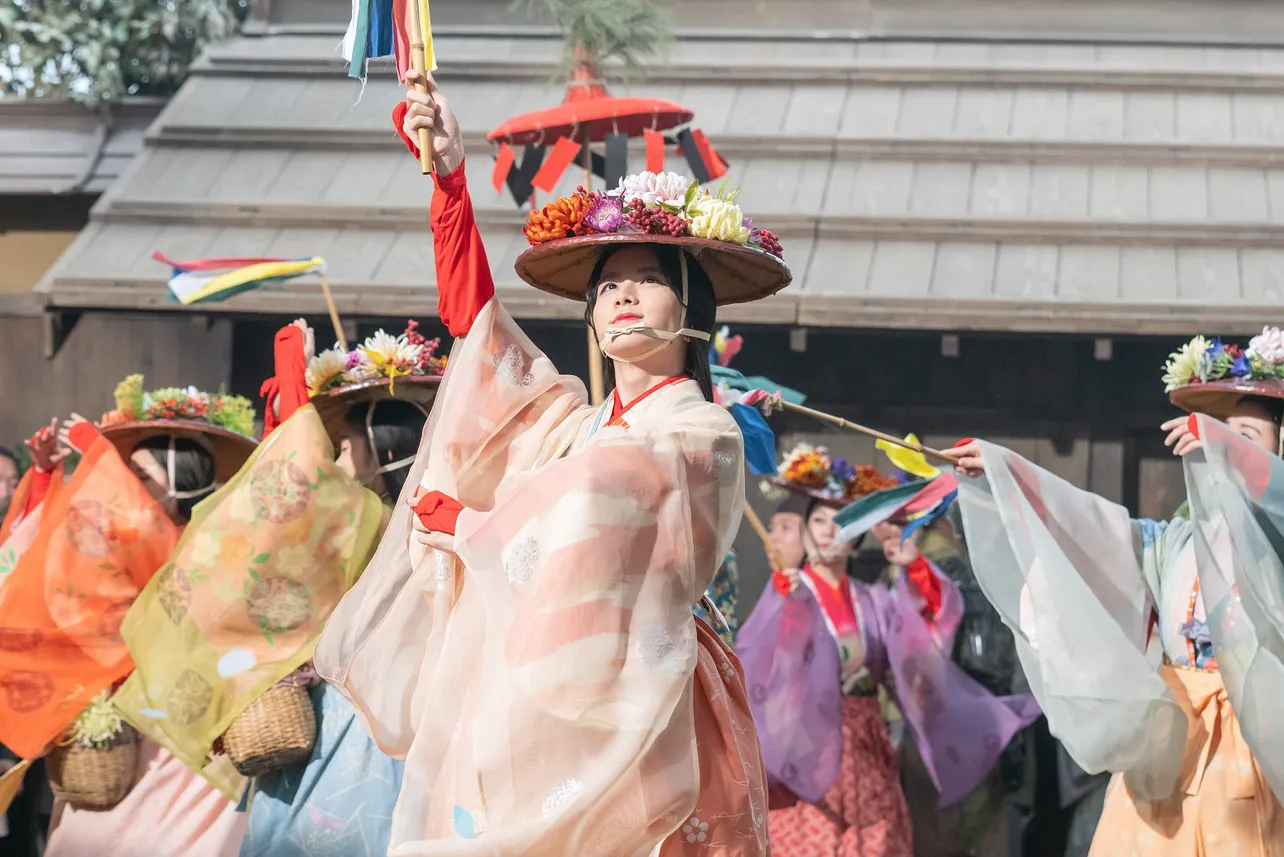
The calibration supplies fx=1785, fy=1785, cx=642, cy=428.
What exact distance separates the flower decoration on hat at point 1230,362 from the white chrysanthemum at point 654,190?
6.88 feet

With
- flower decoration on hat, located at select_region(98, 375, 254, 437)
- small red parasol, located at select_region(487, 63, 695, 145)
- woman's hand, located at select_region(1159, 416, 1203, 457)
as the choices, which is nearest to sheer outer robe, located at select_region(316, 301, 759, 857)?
woman's hand, located at select_region(1159, 416, 1203, 457)

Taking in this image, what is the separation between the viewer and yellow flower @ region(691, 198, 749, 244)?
3721 millimetres

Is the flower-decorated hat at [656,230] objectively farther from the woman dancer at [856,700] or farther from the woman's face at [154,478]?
the woman's face at [154,478]

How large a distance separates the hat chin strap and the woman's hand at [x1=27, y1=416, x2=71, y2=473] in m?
3.58

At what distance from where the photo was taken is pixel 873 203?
29.1 feet

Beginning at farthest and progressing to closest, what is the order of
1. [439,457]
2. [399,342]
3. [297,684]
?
1. [399,342]
2. [297,684]
3. [439,457]

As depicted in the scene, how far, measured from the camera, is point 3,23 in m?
10.4

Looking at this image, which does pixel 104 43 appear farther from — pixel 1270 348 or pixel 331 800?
pixel 1270 348

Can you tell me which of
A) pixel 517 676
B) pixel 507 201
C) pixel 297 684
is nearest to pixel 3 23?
Answer: pixel 507 201

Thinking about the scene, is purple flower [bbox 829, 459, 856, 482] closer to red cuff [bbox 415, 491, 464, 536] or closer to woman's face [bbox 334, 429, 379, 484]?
woman's face [bbox 334, 429, 379, 484]

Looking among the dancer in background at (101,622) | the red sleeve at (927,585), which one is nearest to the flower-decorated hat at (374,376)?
the dancer in background at (101,622)

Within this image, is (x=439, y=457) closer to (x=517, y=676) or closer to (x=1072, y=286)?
(x=517, y=676)

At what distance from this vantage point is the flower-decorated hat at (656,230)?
146 inches

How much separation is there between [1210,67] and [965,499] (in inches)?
202
